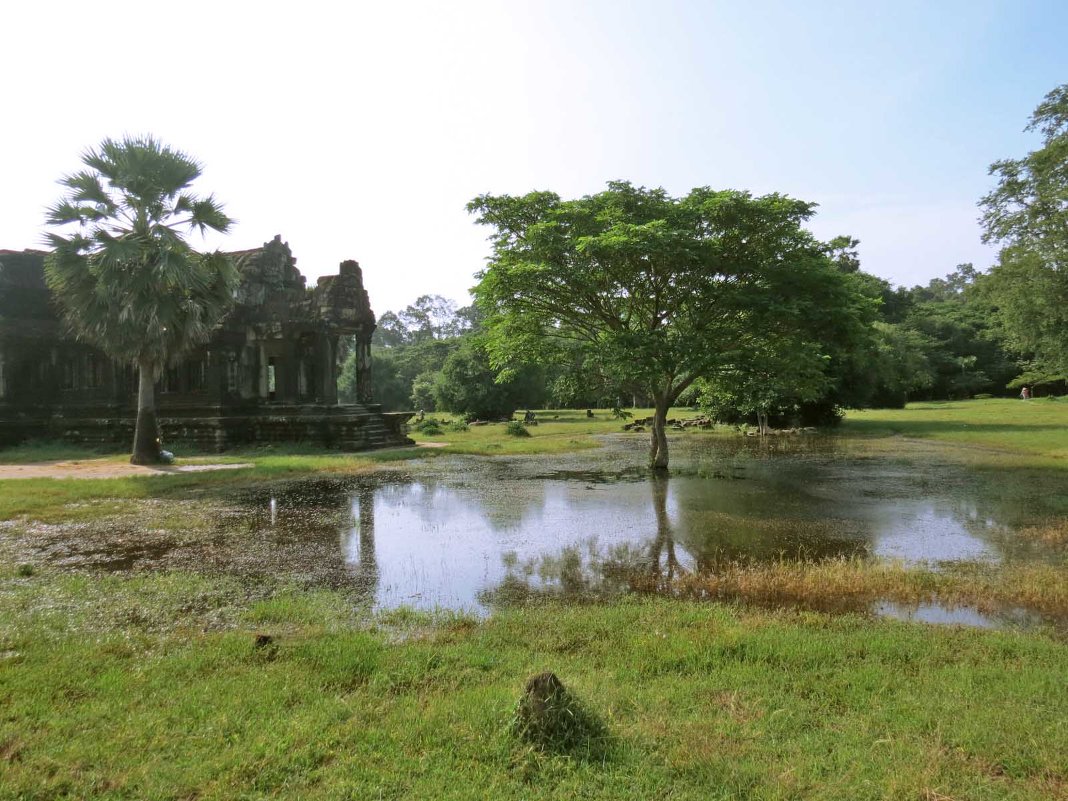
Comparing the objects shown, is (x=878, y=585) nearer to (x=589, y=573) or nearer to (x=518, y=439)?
(x=589, y=573)

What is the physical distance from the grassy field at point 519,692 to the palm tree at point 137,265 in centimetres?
1191

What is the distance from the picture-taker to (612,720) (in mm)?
3596

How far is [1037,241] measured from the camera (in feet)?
65.7

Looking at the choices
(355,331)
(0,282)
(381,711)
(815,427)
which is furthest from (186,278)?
(815,427)

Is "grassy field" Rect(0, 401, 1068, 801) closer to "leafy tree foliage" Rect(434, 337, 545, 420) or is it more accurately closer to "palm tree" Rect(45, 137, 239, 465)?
"palm tree" Rect(45, 137, 239, 465)

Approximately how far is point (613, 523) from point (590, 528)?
0.52m

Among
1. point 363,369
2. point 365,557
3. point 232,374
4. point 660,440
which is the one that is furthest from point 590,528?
point 232,374

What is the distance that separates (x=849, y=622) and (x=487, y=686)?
3084 mm

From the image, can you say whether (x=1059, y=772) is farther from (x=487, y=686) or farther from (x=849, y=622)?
(x=487, y=686)

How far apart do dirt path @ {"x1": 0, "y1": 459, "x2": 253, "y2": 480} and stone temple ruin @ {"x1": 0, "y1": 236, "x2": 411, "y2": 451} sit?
13.1ft

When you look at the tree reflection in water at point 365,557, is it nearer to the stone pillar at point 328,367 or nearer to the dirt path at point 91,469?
the dirt path at point 91,469

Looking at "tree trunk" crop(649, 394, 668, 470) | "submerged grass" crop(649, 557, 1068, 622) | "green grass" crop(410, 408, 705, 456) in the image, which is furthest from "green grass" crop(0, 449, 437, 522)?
"submerged grass" crop(649, 557, 1068, 622)

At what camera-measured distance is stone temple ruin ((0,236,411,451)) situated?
22.7 metres

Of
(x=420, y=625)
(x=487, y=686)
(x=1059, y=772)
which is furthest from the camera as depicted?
(x=420, y=625)
